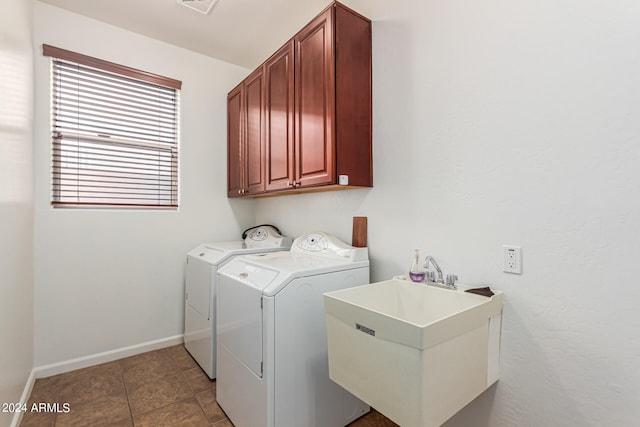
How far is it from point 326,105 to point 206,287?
159cm

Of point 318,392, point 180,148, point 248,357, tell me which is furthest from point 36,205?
point 318,392

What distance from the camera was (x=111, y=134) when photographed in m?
2.52

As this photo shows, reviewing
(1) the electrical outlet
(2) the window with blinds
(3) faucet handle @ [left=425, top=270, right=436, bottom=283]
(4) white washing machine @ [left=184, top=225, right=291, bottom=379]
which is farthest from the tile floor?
(2) the window with blinds

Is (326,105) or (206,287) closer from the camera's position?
(326,105)

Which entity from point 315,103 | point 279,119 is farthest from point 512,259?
point 279,119

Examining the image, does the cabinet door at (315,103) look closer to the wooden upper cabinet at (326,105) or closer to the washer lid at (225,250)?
the wooden upper cabinet at (326,105)

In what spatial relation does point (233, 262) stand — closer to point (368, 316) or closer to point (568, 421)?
point (368, 316)

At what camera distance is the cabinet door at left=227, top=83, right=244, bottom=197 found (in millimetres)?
2797

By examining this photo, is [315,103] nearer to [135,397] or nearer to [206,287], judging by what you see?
[206,287]

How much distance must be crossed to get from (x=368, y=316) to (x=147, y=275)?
2.32m

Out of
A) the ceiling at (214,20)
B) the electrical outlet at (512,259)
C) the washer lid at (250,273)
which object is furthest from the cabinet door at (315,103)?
the electrical outlet at (512,259)

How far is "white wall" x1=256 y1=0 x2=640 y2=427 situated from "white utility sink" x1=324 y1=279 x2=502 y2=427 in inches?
6.8

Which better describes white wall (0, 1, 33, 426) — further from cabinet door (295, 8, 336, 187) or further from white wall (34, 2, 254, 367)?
cabinet door (295, 8, 336, 187)

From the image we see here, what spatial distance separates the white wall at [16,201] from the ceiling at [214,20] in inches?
19.7
